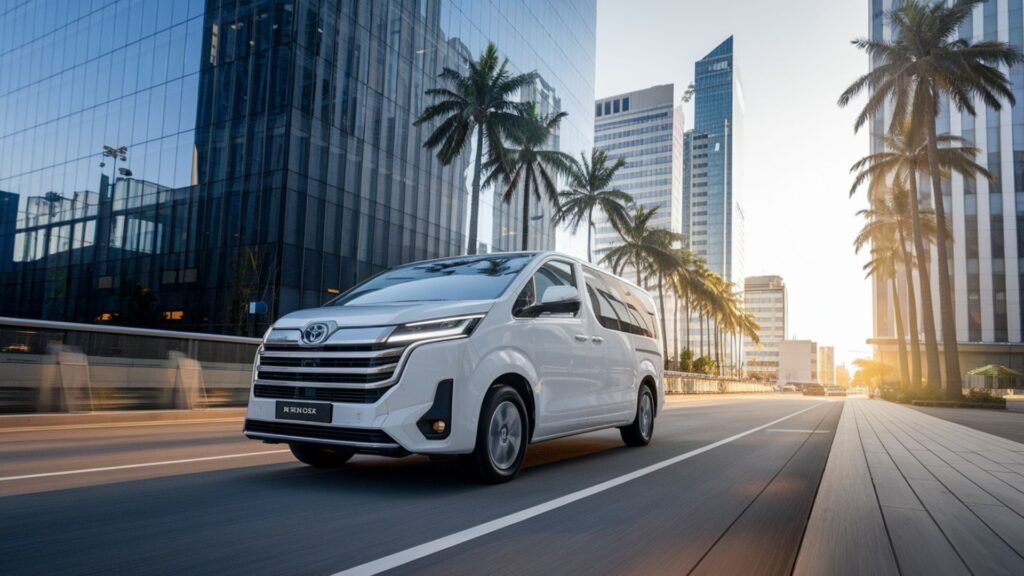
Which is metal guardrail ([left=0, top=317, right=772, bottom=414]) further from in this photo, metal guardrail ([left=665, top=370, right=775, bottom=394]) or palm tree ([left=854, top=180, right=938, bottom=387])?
palm tree ([left=854, top=180, right=938, bottom=387])

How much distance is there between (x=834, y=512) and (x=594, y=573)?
7.68 ft

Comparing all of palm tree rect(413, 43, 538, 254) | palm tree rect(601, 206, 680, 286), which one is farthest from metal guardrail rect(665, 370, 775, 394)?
palm tree rect(413, 43, 538, 254)

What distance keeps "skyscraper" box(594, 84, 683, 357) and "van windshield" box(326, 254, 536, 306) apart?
497 feet

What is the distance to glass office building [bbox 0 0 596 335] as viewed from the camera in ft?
110

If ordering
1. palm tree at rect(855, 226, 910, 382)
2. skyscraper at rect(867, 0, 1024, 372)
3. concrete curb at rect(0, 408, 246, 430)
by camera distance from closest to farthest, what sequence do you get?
concrete curb at rect(0, 408, 246, 430), palm tree at rect(855, 226, 910, 382), skyscraper at rect(867, 0, 1024, 372)

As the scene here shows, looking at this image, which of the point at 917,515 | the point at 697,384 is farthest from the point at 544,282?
the point at 697,384

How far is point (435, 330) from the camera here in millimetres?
5039

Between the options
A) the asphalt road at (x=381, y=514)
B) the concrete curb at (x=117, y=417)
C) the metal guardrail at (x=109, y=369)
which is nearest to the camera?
the asphalt road at (x=381, y=514)

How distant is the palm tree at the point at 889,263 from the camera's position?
51.6 metres

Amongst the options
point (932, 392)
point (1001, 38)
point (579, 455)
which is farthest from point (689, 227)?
point (579, 455)

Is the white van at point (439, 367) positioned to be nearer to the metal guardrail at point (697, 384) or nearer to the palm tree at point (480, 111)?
the palm tree at point (480, 111)

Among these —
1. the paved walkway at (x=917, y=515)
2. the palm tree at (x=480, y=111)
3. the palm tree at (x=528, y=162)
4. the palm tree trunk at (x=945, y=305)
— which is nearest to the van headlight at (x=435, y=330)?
the paved walkway at (x=917, y=515)

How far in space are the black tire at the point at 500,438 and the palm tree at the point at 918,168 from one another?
1311 inches

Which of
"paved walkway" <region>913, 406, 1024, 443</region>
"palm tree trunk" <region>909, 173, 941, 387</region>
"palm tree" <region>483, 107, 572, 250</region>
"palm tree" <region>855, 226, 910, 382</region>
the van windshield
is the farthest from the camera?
"palm tree" <region>855, 226, 910, 382</region>
